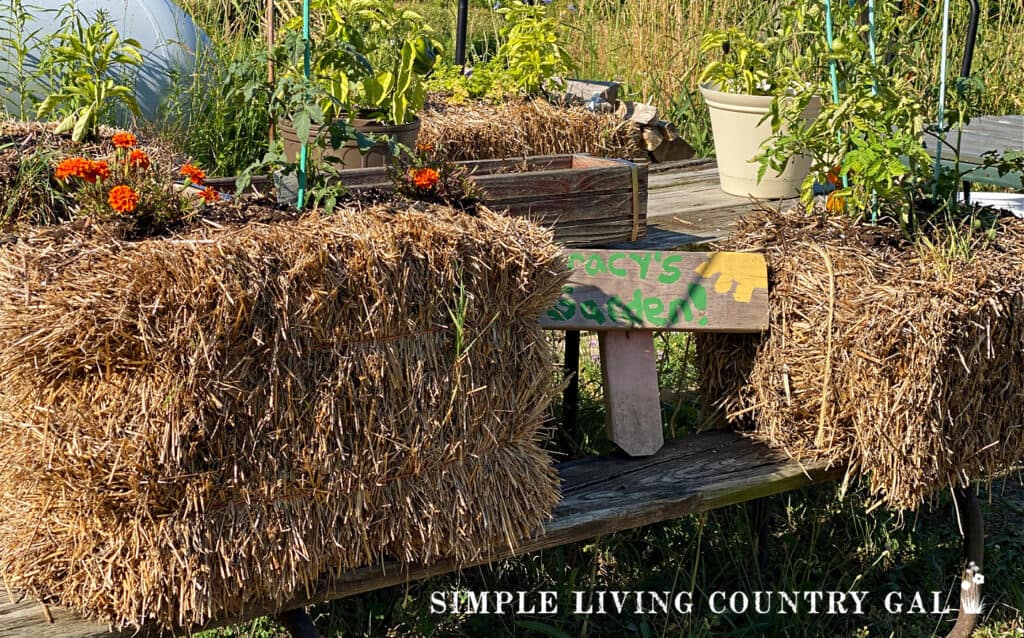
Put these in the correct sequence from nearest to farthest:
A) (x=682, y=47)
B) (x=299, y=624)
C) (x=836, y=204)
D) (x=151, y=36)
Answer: (x=299, y=624)
(x=836, y=204)
(x=151, y=36)
(x=682, y=47)

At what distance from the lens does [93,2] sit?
4.37 metres

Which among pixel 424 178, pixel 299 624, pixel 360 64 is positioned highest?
pixel 360 64

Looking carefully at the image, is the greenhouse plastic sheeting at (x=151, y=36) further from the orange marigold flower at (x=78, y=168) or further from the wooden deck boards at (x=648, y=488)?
the wooden deck boards at (x=648, y=488)

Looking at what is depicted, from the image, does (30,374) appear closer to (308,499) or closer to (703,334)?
(308,499)

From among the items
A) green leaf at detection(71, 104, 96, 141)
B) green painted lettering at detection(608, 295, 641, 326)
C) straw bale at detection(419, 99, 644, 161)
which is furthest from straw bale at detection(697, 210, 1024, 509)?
green leaf at detection(71, 104, 96, 141)

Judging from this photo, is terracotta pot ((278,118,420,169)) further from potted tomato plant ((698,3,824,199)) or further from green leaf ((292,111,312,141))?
potted tomato plant ((698,3,824,199))

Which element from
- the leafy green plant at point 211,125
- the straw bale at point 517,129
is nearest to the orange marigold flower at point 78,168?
the straw bale at point 517,129

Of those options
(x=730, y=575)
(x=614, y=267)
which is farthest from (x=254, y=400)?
(x=730, y=575)

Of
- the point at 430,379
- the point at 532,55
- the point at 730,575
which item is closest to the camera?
the point at 430,379

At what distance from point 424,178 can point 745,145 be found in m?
1.65

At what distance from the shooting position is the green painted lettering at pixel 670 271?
2307 millimetres

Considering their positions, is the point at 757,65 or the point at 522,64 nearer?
the point at 757,65

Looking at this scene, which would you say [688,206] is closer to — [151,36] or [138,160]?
[138,160]

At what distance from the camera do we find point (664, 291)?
2.31m
